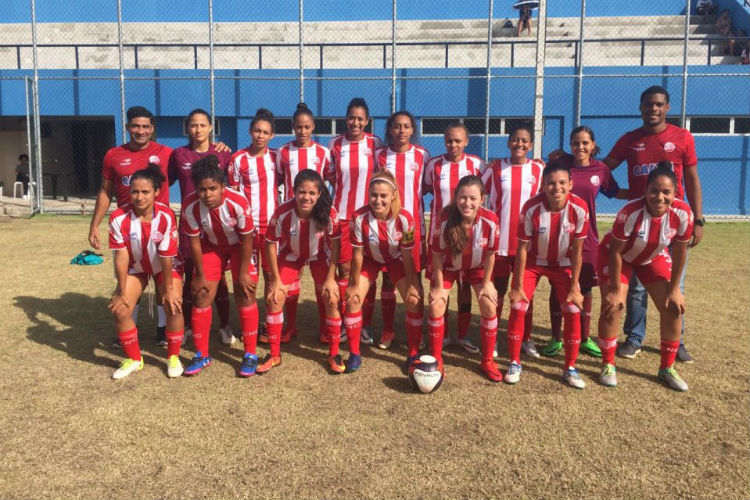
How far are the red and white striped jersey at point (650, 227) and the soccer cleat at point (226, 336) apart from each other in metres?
3.09

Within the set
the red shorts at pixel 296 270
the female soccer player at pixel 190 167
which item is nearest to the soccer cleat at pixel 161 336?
the female soccer player at pixel 190 167

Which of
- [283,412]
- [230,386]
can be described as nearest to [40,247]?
[230,386]

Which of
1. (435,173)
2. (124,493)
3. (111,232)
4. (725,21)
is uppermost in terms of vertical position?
(725,21)

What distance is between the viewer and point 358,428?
3.47m

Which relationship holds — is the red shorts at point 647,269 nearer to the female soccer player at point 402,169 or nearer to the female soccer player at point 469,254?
the female soccer player at point 469,254

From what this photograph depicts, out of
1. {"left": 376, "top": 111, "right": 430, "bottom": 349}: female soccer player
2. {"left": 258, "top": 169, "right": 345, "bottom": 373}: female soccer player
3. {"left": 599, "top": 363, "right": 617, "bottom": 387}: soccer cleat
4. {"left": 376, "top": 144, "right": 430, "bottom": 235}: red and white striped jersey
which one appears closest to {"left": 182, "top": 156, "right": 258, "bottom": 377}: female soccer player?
{"left": 258, "top": 169, "right": 345, "bottom": 373}: female soccer player

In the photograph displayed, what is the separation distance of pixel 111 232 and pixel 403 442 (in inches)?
97.9

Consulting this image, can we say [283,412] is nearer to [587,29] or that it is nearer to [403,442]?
[403,442]

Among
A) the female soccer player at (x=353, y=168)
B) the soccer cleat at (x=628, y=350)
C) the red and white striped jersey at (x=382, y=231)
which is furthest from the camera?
the female soccer player at (x=353, y=168)

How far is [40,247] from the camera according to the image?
974 cm

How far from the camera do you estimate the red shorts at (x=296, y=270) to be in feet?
15.0

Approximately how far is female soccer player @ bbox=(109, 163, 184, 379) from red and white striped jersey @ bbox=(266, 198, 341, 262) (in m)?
0.73

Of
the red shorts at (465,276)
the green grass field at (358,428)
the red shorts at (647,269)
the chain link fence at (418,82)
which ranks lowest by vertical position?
the green grass field at (358,428)

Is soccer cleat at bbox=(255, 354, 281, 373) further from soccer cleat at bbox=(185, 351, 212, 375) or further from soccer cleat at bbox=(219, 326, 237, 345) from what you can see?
soccer cleat at bbox=(219, 326, 237, 345)
